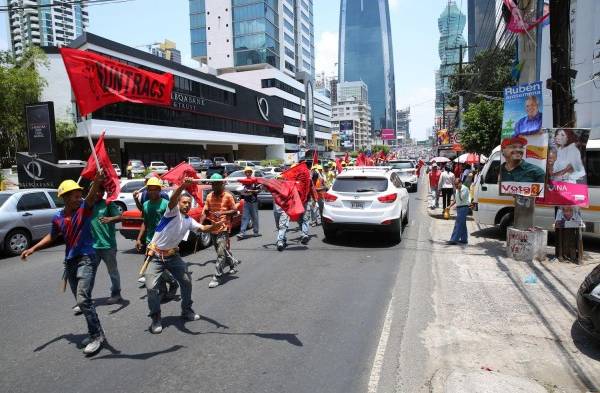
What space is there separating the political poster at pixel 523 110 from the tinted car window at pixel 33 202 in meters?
10.5

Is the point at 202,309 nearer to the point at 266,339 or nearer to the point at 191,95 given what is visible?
the point at 266,339

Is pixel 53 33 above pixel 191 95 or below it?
above

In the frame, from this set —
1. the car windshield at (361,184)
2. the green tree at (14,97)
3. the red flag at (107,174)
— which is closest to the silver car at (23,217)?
the red flag at (107,174)

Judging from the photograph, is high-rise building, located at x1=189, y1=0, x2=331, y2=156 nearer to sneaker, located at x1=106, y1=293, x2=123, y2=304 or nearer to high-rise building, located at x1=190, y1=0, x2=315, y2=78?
high-rise building, located at x1=190, y1=0, x2=315, y2=78

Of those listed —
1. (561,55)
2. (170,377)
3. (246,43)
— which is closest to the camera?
(170,377)

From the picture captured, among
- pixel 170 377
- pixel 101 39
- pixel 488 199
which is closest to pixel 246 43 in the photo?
pixel 101 39

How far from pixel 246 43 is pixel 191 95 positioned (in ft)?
137

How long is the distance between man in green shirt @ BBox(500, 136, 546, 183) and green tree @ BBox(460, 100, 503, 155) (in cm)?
1661

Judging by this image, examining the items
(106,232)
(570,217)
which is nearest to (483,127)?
(570,217)

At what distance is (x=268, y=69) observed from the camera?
84.6 m

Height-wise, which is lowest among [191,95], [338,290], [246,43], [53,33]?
[338,290]

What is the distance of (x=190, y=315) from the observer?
534 centimetres

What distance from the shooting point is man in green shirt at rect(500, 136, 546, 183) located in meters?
8.02

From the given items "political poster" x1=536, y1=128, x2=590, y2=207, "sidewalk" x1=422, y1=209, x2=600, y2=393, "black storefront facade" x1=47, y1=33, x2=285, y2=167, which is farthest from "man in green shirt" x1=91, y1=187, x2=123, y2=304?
"black storefront facade" x1=47, y1=33, x2=285, y2=167
